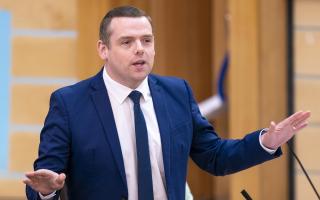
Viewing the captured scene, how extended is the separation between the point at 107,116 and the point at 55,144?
0.23m

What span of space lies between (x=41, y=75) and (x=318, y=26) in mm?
1762

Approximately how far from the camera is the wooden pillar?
16.5 ft

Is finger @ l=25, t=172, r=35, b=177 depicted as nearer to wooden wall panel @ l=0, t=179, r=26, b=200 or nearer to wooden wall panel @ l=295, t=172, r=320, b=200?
wooden wall panel @ l=0, t=179, r=26, b=200

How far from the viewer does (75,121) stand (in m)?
3.00

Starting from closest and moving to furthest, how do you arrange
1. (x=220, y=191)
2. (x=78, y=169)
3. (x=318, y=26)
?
(x=78, y=169) < (x=318, y=26) < (x=220, y=191)

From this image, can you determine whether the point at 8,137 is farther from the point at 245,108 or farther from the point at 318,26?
the point at 318,26

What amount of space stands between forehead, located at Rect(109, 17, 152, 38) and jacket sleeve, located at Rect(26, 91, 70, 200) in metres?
0.33

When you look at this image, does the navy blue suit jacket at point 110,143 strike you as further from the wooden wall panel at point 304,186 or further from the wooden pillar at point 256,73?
the wooden wall panel at point 304,186

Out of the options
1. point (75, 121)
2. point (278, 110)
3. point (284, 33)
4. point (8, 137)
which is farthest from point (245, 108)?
point (75, 121)

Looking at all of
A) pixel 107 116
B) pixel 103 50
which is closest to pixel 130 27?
pixel 103 50

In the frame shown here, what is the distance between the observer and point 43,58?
17.2 ft

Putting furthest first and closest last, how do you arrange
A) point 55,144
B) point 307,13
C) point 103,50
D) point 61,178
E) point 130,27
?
1. point 307,13
2. point 103,50
3. point 130,27
4. point 55,144
5. point 61,178

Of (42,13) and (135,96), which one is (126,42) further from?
(42,13)

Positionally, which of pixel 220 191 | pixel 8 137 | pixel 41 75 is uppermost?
pixel 41 75
